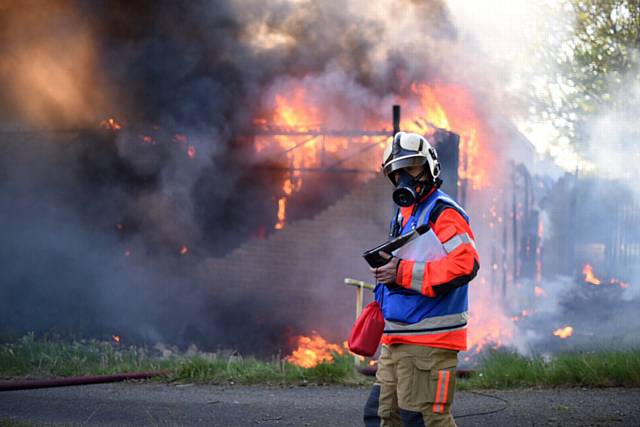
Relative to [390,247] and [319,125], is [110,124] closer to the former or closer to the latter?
[319,125]

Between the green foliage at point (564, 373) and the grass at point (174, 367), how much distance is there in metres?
1.09

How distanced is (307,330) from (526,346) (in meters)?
3.07

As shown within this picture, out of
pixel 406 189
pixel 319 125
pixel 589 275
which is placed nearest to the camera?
pixel 406 189

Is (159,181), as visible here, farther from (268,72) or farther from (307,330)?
(307,330)

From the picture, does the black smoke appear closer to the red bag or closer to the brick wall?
the brick wall

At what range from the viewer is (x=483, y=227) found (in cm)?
1297

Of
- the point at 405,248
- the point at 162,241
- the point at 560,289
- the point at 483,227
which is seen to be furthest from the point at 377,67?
the point at 405,248

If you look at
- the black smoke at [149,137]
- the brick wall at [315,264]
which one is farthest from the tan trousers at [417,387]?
the black smoke at [149,137]

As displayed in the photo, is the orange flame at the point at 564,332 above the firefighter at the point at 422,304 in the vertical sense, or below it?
below

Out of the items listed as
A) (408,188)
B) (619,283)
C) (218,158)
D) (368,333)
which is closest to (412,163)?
(408,188)

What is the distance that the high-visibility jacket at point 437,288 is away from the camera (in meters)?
3.25

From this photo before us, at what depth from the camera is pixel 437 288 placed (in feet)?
10.7

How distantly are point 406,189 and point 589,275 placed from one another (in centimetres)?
1436

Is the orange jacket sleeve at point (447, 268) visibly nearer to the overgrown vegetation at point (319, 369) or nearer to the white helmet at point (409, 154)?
the white helmet at point (409, 154)
